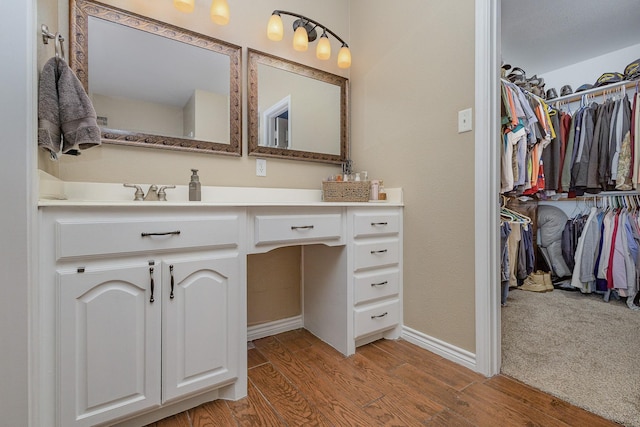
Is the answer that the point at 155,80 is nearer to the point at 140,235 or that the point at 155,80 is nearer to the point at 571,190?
the point at 140,235

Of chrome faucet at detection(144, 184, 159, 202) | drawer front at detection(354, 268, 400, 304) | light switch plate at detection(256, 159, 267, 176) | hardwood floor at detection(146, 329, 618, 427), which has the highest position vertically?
light switch plate at detection(256, 159, 267, 176)

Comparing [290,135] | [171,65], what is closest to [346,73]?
[290,135]

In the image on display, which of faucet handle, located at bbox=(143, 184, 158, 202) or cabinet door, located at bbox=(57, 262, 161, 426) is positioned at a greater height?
faucet handle, located at bbox=(143, 184, 158, 202)

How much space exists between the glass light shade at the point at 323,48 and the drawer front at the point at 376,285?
1.46 meters

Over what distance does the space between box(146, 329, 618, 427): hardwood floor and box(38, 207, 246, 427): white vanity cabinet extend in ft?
0.41

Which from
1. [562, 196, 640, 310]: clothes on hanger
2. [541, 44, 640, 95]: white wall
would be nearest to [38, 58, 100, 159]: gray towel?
[562, 196, 640, 310]: clothes on hanger

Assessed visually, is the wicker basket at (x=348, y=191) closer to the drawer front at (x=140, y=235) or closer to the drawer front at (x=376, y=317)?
the drawer front at (x=376, y=317)

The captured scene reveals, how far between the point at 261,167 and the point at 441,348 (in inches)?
58.1

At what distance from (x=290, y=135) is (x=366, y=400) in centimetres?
154

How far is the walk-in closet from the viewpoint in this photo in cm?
182

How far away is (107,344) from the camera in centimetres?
97

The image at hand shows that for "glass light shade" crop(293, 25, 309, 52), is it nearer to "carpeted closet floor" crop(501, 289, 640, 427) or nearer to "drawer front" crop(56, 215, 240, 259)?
"drawer front" crop(56, 215, 240, 259)

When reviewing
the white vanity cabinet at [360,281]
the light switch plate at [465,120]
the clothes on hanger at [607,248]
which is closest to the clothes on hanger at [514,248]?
the clothes on hanger at [607,248]

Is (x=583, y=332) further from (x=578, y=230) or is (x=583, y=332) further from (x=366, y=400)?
(x=366, y=400)
